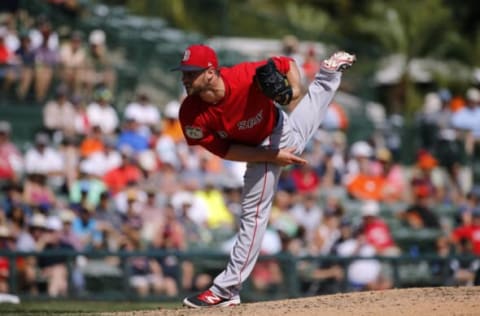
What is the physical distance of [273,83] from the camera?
326 inches

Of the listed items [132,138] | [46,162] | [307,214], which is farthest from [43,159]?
[307,214]

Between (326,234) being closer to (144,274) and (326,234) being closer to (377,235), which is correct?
(377,235)

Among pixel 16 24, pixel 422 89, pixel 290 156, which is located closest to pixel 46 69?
pixel 16 24

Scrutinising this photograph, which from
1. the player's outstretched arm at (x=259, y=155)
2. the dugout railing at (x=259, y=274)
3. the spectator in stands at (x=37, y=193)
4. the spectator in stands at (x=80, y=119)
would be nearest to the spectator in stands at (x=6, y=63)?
the spectator in stands at (x=80, y=119)

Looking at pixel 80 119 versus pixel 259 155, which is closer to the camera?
pixel 259 155

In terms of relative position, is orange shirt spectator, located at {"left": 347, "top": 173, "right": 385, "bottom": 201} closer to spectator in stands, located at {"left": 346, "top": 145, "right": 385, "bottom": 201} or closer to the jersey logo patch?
spectator in stands, located at {"left": 346, "top": 145, "right": 385, "bottom": 201}

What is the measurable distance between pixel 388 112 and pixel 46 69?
11.6 m

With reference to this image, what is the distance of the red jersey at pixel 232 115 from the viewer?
8.43 m

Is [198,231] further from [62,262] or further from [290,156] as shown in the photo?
[290,156]

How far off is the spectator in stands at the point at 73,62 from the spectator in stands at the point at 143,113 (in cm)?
86

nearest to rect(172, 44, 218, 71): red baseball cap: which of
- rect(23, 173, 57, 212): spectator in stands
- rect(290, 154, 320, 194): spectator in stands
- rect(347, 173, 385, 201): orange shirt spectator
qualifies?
rect(23, 173, 57, 212): spectator in stands

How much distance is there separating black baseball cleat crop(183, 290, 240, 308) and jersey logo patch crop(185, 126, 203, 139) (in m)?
1.26

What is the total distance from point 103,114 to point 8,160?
185 cm

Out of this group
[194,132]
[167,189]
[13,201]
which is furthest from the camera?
[167,189]
